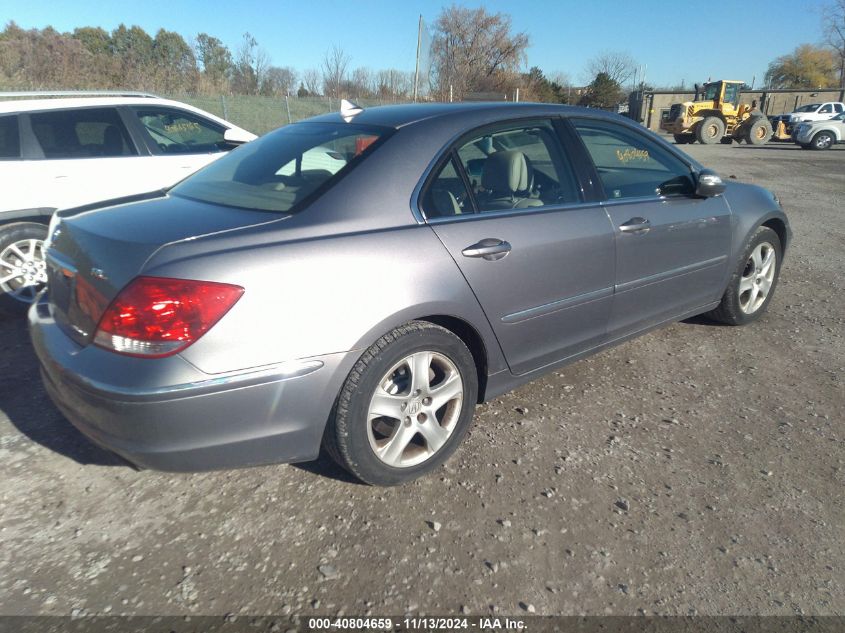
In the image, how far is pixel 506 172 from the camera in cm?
306

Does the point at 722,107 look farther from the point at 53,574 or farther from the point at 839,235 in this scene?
the point at 53,574

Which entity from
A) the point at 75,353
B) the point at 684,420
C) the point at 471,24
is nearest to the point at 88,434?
the point at 75,353

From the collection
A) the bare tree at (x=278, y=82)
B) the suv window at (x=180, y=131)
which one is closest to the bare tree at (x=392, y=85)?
the bare tree at (x=278, y=82)

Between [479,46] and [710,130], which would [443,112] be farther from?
[479,46]

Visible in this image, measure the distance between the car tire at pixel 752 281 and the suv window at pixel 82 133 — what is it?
5.04 metres

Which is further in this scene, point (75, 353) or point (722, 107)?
point (722, 107)

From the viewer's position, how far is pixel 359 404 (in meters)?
2.34

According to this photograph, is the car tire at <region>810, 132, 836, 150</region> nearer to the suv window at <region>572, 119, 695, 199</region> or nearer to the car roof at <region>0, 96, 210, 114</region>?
the suv window at <region>572, 119, 695, 199</region>

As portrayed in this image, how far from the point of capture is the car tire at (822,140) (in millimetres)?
26672

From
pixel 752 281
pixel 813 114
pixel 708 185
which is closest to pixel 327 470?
pixel 708 185

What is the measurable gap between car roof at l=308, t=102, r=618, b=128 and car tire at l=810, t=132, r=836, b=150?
29.5 m

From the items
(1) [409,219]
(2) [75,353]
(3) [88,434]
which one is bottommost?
(3) [88,434]

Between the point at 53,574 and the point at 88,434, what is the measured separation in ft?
1.60

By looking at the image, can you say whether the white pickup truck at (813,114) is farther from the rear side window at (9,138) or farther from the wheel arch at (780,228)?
the rear side window at (9,138)
